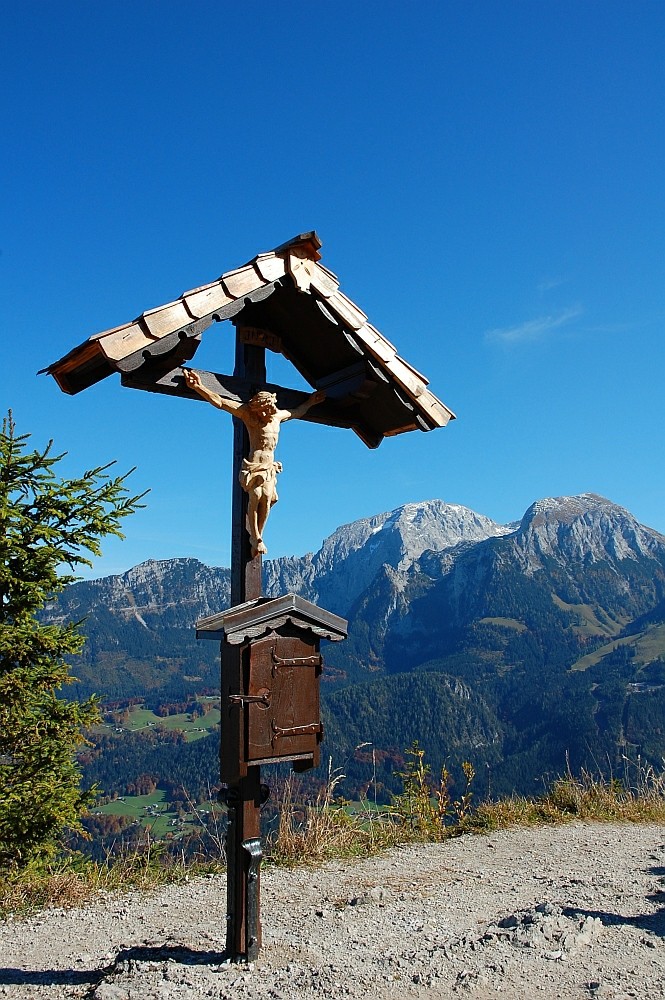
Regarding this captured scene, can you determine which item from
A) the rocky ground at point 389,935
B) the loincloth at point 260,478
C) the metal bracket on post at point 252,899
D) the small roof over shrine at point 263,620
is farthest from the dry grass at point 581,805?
the loincloth at point 260,478

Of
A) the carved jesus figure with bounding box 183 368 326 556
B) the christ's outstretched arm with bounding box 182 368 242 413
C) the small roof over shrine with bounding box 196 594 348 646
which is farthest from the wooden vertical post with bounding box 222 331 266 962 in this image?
the christ's outstretched arm with bounding box 182 368 242 413

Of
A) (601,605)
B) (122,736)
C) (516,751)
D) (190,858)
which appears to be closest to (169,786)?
(122,736)

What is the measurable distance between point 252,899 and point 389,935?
133 cm

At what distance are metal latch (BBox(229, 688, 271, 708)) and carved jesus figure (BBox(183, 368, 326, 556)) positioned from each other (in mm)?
1005

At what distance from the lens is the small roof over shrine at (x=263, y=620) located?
4.63 m

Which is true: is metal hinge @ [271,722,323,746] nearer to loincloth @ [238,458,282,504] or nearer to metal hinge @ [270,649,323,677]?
metal hinge @ [270,649,323,677]

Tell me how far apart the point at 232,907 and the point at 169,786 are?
9286 centimetres

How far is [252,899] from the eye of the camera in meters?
4.78

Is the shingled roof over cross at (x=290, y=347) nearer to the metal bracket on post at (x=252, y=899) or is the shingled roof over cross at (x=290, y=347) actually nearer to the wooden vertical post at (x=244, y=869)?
the wooden vertical post at (x=244, y=869)

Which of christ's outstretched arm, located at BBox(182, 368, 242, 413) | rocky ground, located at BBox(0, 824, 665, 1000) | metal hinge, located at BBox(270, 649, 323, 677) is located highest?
christ's outstretched arm, located at BBox(182, 368, 242, 413)

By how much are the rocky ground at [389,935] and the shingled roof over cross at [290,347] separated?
3.84 metres

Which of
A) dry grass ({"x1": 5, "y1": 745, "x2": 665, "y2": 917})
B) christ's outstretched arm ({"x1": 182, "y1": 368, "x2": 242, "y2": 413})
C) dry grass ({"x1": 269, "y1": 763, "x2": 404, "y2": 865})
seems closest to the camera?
christ's outstretched arm ({"x1": 182, "y1": 368, "x2": 242, "y2": 413})

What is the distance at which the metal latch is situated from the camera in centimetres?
464

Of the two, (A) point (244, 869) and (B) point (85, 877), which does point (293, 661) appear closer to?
(A) point (244, 869)
